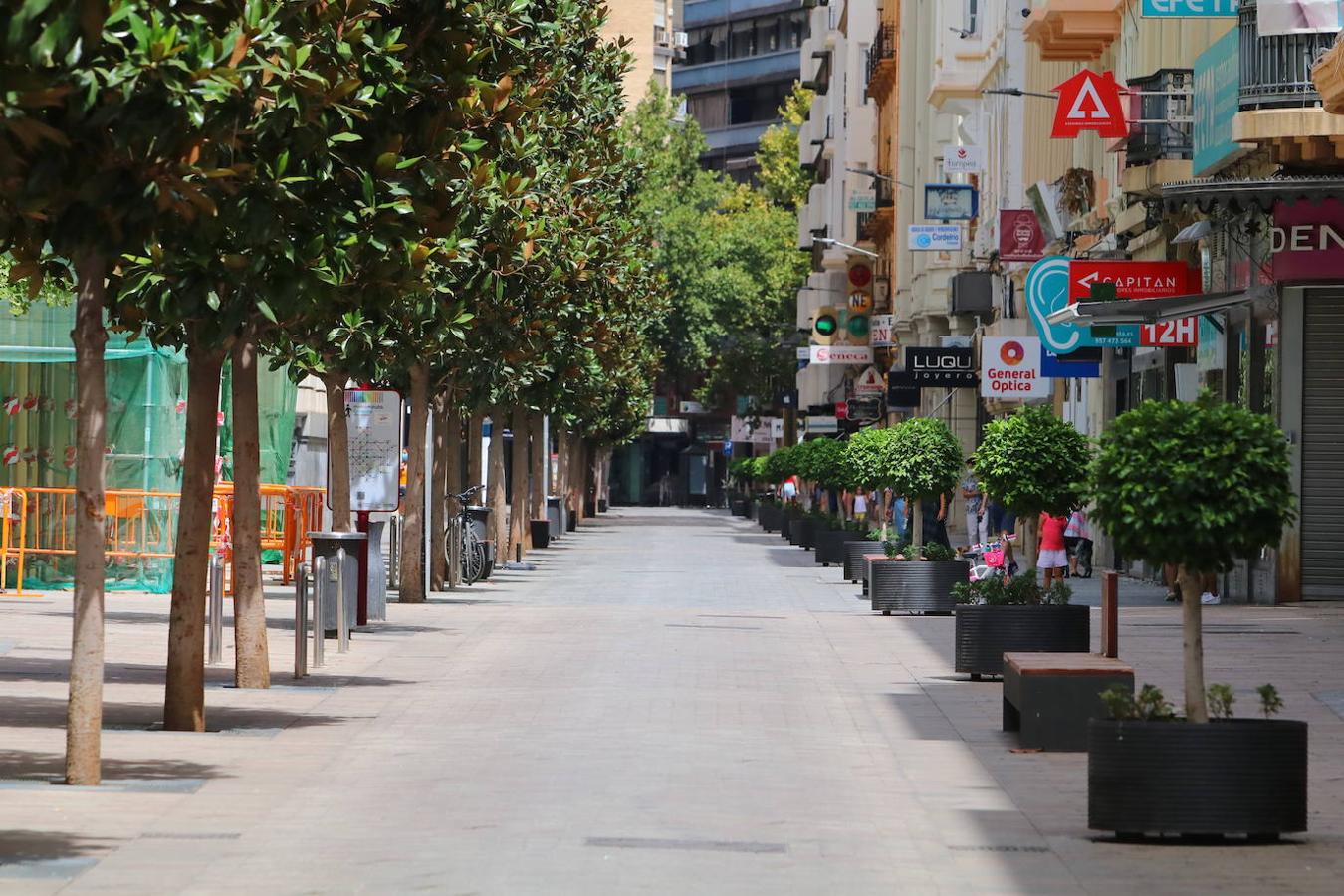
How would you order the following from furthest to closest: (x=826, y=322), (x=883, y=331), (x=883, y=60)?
(x=883, y=60)
(x=826, y=322)
(x=883, y=331)

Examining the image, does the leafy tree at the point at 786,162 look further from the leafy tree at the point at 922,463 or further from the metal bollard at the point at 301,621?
the metal bollard at the point at 301,621

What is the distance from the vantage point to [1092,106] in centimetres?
3064

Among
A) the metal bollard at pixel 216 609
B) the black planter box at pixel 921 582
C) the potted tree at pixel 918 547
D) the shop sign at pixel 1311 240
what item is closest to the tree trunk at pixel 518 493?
the potted tree at pixel 918 547

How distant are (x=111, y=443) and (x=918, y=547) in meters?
10.2

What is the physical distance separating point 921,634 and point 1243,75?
6986 mm

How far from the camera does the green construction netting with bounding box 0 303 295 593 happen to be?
102 feet

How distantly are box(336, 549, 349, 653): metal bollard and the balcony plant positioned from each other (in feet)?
18.4

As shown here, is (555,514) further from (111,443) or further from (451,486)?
(111,443)

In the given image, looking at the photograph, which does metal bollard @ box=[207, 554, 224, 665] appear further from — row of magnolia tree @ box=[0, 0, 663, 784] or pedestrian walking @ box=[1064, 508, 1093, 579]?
pedestrian walking @ box=[1064, 508, 1093, 579]

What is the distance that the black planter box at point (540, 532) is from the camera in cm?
5531

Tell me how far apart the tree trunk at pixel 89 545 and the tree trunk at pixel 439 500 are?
21797 mm

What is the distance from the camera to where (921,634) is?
24625 mm

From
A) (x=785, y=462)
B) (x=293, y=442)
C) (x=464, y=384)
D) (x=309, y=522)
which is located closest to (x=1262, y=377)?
(x=464, y=384)

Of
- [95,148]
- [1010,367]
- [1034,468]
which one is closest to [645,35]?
[1010,367]
